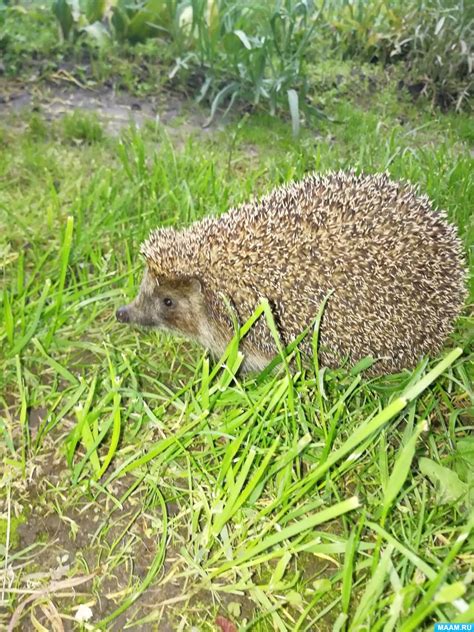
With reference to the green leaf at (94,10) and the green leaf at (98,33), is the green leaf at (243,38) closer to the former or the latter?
the green leaf at (98,33)

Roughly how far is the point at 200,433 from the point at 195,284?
91 centimetres

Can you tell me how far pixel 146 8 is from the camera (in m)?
5.54

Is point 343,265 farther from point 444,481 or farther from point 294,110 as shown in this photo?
point 294,110

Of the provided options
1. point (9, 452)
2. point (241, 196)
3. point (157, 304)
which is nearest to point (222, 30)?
point (241, 196)

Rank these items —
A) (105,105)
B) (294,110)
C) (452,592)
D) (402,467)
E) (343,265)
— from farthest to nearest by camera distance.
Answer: (105,105)
(294,110)
(343,265)
(402,467)
(452,592)

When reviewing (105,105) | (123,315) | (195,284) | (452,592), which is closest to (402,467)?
(452,592)

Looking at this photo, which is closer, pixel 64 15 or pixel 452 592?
pixel 452 592

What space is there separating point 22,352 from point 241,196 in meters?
1.89

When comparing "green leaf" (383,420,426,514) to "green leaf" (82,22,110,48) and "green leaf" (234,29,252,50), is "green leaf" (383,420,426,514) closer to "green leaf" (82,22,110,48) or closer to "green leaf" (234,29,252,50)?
"green leaf" (234,29,252,50)

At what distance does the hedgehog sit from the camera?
263 centimetres

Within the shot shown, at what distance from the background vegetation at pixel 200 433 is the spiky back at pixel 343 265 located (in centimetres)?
20

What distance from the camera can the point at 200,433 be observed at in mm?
2158

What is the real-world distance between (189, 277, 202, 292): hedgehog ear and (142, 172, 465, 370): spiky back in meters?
0.02

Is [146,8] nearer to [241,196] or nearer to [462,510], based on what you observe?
[241,196]
